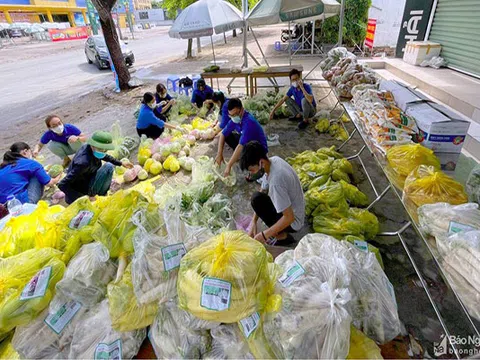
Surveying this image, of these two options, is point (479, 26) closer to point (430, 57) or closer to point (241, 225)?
point (430, 57)

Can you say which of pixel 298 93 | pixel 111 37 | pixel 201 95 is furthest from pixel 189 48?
pixel 298 93

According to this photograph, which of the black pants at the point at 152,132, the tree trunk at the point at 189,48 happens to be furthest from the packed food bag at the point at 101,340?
the tree trunk at the point at 189,48

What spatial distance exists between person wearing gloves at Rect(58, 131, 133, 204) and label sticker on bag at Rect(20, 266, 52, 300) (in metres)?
2.07

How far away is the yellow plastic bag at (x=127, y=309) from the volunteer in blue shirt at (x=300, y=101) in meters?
4.96

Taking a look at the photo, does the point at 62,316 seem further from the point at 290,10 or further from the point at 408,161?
the point at 290,10

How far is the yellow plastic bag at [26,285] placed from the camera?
1354mm

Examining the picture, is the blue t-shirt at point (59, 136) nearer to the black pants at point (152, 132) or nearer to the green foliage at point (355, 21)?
the black pants at point (152, 132)

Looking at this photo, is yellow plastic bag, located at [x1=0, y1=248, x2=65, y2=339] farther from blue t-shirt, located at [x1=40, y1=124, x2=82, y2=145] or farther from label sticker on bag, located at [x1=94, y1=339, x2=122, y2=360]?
blue t-shirt, located at [x1=40, y1=124, x2=82, y2=145]

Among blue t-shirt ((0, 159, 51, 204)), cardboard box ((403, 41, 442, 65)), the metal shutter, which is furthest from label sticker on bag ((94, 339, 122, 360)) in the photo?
cardboard box ((403, 41, 442, 65))

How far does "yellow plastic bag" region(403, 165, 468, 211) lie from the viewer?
1910 millimetres

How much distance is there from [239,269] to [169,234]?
59cm

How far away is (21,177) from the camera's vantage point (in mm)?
3359

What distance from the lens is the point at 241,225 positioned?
3.24 metres

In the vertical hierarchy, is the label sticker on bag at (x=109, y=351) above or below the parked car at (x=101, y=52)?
below
